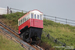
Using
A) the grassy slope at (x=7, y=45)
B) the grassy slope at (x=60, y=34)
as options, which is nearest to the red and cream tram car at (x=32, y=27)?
the grassy slope at (x=60, y=34)

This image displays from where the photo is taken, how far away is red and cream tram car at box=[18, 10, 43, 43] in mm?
32812

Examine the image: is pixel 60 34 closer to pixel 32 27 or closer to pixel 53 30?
pixel 53 30

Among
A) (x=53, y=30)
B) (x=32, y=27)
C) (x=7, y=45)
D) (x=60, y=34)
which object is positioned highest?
(x=32, y=27)

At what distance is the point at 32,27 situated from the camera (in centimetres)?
3275

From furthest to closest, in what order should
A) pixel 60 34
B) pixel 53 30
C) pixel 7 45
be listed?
pixel 53 30
pixel 60 34
pixel 7 45

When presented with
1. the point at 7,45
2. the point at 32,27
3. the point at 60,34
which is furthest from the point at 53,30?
the point at 7,45

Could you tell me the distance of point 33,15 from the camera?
33.4m

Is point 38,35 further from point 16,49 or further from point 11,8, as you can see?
point 11,8

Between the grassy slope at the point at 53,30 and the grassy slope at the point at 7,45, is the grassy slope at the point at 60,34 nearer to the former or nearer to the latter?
A: the grassy slope at the point at 53,30

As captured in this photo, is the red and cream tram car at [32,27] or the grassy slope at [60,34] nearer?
the red and cream tram car at [32,27]

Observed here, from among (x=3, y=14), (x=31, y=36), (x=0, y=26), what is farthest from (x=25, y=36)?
(x=3, y=14)

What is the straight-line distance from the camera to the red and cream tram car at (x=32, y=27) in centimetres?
3281

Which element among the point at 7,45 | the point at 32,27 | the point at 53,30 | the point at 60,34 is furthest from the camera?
the point at 53,30

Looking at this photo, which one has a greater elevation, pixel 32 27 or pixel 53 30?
pixel 32 27
